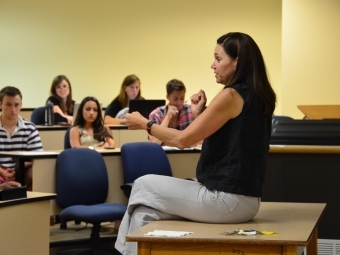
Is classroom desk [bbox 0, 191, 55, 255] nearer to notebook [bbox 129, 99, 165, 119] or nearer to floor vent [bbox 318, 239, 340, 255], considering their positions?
floor vent [bbox 318, 239, 340, 255]

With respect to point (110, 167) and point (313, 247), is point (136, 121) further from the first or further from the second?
point (110, 167)

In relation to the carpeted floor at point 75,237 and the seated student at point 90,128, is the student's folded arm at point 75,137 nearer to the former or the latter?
the seated student at point 90,128

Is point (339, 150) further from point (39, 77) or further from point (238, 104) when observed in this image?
point (39, 77)

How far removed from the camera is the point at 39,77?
37.5 feet

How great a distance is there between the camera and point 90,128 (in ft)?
22.0

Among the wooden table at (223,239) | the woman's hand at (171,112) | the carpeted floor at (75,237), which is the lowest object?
the carpeted floor at (75,237)

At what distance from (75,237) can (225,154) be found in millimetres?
3471

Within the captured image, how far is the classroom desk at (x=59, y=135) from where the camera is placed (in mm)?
7797

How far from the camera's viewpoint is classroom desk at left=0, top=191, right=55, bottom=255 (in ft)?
11.5

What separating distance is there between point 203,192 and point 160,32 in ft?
27.7

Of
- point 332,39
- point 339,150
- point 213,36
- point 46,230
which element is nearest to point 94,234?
point 46,230

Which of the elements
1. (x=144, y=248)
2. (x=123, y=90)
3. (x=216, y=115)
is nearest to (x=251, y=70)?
(x=216, y=115)

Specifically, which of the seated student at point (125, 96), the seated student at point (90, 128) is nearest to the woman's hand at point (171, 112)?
the seated student at point (90, 128)

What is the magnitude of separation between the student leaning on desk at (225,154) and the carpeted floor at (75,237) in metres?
2.51
